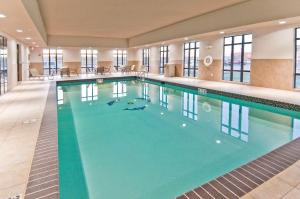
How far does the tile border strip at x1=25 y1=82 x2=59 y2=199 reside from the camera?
2.04 m

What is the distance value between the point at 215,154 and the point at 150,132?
1548 millimetres

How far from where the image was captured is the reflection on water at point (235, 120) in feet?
15.8

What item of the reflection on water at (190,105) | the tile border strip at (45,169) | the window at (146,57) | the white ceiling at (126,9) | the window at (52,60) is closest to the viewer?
the tile border strip at (45,169)

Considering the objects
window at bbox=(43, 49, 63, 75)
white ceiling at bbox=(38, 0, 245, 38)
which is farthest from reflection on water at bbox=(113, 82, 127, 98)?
window at bbox=(43, 49, 63, 75)

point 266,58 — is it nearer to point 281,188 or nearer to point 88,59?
point 281,188

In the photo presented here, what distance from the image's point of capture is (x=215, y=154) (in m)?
3.72

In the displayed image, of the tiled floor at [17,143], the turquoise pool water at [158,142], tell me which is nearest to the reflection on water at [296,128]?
the turquoise pool water at [158,142]

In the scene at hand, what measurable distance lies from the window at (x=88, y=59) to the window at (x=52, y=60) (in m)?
1.86

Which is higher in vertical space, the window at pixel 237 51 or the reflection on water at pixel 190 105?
the window at pixel 237 51

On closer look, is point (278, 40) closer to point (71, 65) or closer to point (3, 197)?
point (3, 197)

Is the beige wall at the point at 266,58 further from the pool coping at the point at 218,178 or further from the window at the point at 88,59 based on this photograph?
the window at the point at 88,59

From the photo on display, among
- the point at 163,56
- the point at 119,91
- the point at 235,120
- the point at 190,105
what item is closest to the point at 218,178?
the point at 235,120

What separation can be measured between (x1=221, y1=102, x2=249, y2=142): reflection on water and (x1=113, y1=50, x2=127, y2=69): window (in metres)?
14.8

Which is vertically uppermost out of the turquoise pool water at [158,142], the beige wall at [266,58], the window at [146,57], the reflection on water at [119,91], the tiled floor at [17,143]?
the window at [146,57]
